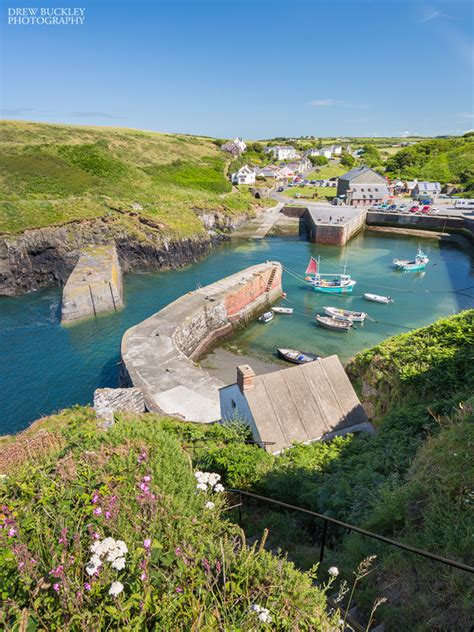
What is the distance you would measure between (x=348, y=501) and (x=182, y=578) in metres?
5.15

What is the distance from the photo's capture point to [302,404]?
43.3 feet

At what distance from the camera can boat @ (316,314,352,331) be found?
32156 millimetres

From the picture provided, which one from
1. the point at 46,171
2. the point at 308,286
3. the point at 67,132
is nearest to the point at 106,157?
the point at 46,171

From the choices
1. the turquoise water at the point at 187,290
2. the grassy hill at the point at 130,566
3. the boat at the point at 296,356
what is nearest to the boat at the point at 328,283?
the turquoise water at the point at 187,290

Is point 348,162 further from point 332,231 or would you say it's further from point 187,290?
point 187,290

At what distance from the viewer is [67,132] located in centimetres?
8319

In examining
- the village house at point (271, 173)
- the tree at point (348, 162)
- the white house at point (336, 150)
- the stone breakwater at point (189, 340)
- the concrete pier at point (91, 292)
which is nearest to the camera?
the stone breakwater at point (189, 340)

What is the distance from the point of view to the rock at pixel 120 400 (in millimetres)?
16891

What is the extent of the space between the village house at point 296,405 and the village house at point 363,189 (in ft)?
243

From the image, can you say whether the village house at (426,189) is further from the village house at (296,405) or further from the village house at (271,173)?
the village house at (296,405)

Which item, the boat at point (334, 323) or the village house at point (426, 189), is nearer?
the boat at point (334, 323)

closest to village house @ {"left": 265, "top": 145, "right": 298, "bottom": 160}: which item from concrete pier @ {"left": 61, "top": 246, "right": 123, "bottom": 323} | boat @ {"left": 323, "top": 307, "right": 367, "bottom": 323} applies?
concrete pier @ {"left": 61, "top": 246, "right": 123, "bottom": 323}

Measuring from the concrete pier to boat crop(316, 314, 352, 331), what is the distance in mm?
19860

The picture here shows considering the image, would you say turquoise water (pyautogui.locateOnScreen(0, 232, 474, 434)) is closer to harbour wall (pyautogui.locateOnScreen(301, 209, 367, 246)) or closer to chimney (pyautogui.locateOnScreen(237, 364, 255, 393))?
harbour wall (pyautogui.locateOnScreen(301, 209, 367, 246))
